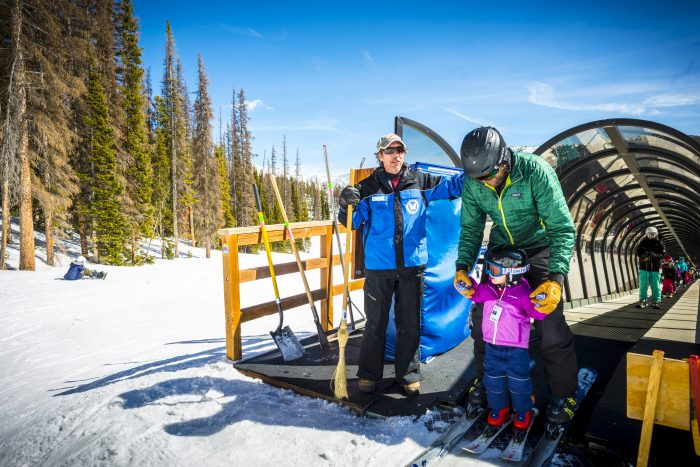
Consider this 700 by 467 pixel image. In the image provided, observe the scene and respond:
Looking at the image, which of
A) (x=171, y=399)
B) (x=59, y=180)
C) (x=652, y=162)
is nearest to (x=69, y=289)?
(x=59, y=180)

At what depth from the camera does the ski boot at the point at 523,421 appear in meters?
2.65

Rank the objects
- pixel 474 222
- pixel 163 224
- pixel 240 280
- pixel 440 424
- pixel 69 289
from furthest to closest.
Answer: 1. pixel 163 224
2. pixel 69 289
3. pixel 240 280
4. pixel 474 222
5. pixel 440 424

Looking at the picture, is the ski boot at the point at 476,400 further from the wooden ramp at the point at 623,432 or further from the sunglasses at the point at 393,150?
the sunglasses at the point at 393,150

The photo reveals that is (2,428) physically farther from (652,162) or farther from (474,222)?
(652,162)

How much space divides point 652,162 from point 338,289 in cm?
624

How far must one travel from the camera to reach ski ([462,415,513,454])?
246 centimetres

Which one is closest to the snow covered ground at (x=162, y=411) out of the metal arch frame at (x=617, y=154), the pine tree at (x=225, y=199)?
the metal arch frame at (x=617, y=154)

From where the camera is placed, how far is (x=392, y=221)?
344cm

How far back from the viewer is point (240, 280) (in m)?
4.31

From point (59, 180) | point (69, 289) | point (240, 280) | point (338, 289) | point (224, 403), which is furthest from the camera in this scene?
point (59, 180)

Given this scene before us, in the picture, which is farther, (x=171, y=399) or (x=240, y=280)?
(x=240, y=280)

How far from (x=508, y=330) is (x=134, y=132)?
26.7 meters

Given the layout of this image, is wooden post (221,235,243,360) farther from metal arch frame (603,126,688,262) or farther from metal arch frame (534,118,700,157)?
metal arch frame (603,126,688,262)

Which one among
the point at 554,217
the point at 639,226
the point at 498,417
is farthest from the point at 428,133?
the point at 639,226
